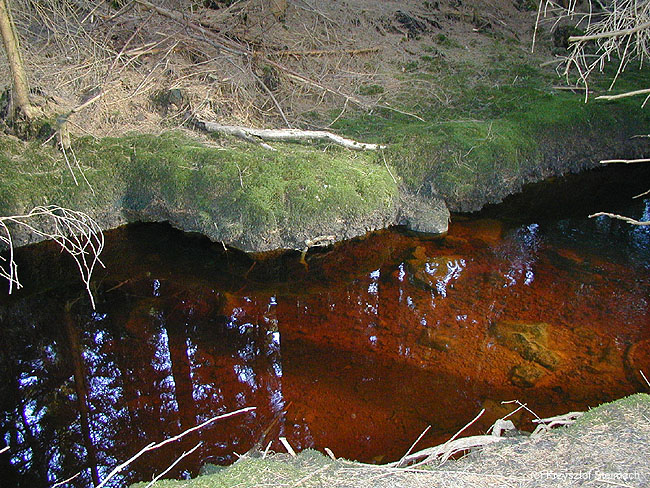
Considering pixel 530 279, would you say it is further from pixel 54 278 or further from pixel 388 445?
pixel 54 278

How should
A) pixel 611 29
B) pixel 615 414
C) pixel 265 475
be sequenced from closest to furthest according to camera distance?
pixel 265 475 → pixel 615 414 → pixel 611 29

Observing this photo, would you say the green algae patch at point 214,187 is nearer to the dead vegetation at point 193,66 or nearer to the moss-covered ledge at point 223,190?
the moss-covered ledge at point 223,190

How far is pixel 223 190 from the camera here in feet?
20.8

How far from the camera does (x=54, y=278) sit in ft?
19.6

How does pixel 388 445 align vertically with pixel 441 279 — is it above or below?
below

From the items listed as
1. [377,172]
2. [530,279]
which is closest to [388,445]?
[530,279]

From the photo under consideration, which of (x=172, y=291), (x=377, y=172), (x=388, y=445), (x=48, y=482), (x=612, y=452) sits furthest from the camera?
(x=377, y=172)

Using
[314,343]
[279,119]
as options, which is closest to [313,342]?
[314,343]

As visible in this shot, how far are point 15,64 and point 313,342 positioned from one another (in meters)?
4.47

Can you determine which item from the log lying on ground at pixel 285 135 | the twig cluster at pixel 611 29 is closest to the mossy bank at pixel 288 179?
the log lying on ground at pixel 285 135

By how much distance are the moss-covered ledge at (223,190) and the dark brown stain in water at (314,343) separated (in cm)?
22

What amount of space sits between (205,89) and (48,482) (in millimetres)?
5276

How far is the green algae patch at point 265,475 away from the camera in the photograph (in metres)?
2.86

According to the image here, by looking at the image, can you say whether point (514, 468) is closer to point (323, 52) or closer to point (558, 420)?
point (558, 420)
